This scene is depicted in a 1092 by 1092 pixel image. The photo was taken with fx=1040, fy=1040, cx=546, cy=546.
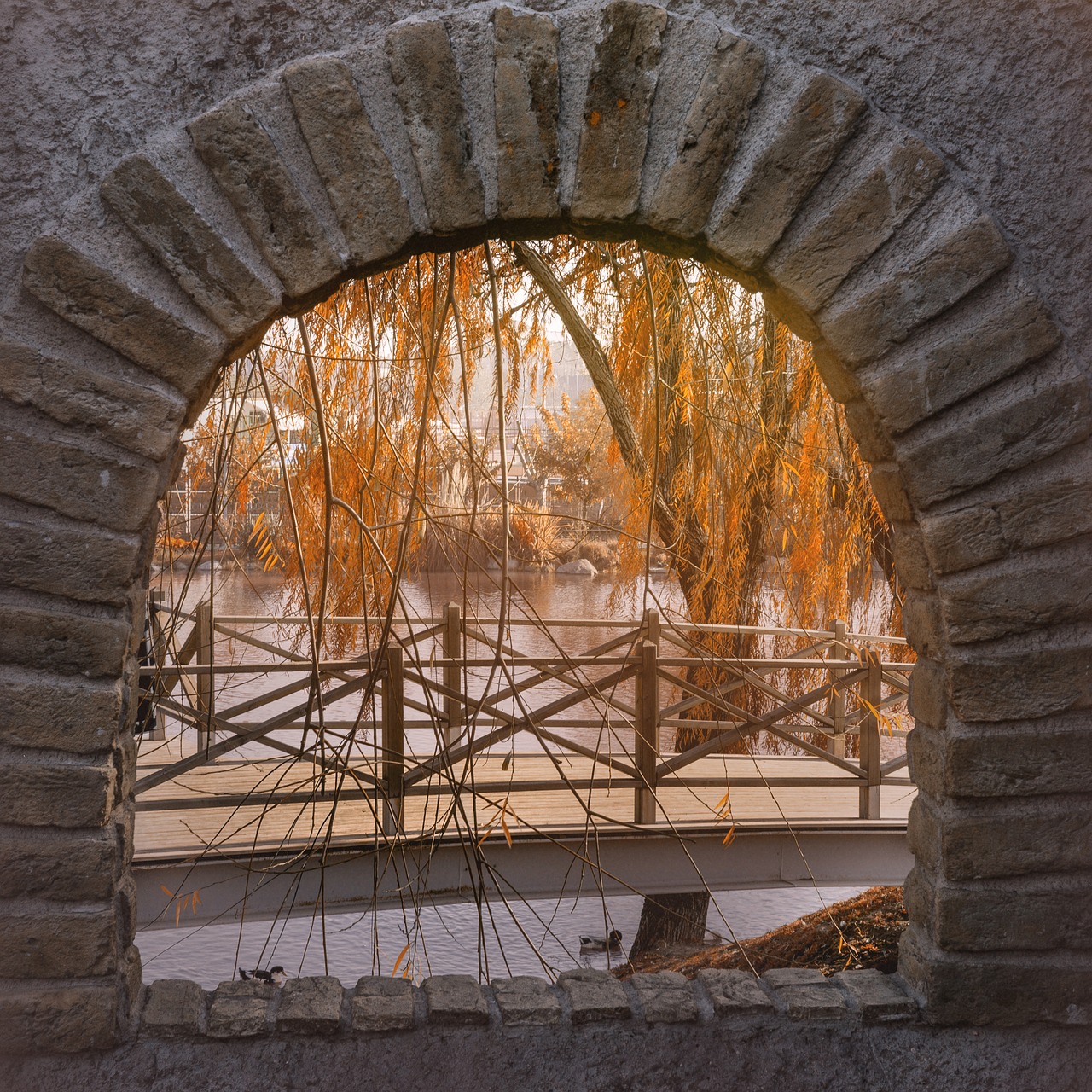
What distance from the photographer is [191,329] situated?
5.57ft

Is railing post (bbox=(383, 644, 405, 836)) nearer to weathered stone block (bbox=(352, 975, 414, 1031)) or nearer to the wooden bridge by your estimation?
the wooden bridge

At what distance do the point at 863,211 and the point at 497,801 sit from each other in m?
3.57

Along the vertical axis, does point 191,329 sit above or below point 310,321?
below

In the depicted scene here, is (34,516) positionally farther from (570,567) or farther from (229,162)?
(570,567)

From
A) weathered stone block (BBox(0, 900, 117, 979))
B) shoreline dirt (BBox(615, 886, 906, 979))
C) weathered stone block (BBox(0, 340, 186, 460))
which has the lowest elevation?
shoreline dirt (BBox(615, 886, 906, 979))

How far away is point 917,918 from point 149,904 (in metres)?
3.55

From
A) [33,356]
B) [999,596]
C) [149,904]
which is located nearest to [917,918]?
[999,596]

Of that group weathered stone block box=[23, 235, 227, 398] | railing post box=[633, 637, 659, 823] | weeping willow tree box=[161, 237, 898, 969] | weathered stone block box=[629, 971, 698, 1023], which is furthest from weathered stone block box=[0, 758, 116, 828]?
railing post box=[633, 637, 659, 823]

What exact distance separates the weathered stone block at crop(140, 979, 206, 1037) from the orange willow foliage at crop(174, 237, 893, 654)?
2.09 m

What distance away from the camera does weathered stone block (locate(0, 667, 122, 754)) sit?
5.49ft

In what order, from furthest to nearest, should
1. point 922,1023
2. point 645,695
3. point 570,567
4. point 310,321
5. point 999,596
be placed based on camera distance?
point 570,567 → point 645,695 → point 310,321 → point 922,1023 → point 999,596

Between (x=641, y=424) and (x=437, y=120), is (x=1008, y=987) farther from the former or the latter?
(x=641, y=424)

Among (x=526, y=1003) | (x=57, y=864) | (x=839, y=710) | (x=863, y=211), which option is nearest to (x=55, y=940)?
(x=57, y=864)

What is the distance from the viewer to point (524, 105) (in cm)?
176
